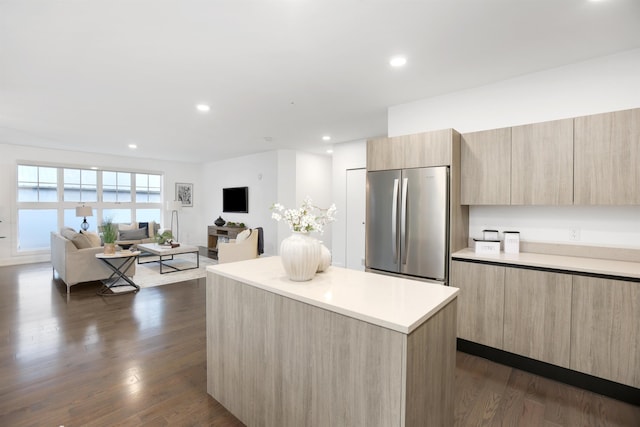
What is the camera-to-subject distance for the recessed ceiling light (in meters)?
2.61

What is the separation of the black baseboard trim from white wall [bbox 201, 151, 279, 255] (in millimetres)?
5141

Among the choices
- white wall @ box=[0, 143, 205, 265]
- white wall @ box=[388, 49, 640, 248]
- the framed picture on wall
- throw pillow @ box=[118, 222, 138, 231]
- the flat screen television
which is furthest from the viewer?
the framed picture on wall

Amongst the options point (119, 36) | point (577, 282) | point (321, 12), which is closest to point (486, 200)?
point (577, 282)

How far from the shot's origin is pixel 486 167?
293 cm

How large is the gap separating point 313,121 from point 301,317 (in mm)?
3660

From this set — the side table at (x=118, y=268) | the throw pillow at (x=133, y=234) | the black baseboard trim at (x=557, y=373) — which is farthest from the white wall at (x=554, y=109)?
the throw pillow at (x=133, y=234)

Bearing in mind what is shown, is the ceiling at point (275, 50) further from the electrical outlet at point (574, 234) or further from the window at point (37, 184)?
the window at point (37, 184)

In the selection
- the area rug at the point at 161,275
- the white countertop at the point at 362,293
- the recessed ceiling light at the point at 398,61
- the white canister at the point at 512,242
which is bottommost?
the area rug at the point at 161,275

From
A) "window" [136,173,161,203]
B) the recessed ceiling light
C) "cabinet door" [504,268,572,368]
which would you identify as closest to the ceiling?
the recessed ceiling light

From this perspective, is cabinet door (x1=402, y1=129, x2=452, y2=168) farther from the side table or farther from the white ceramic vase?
the side table

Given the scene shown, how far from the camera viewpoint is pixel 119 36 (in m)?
2.30

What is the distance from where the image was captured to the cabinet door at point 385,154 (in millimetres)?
3207

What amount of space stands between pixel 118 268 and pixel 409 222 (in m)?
4.61

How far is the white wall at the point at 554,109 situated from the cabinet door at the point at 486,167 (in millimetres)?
303
